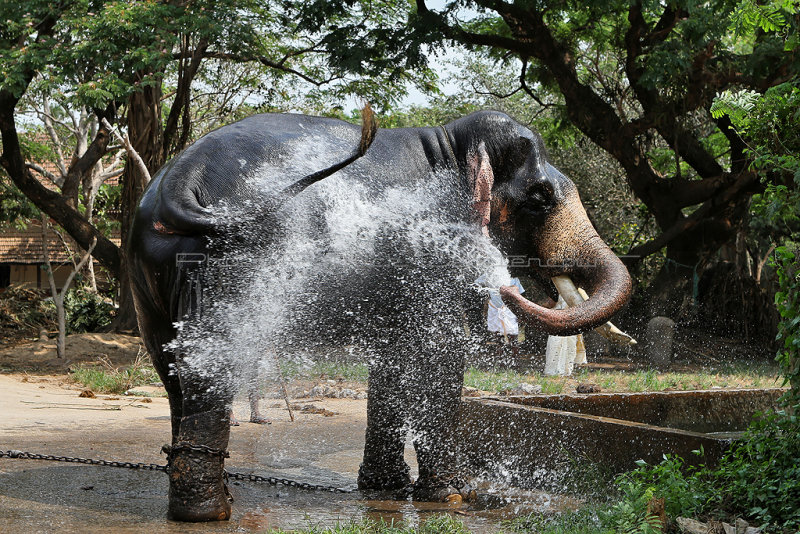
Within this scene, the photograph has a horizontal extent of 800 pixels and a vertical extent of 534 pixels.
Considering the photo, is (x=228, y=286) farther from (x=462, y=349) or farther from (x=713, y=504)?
(x=713, y=504)

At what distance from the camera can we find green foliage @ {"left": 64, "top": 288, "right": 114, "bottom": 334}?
18844 mm

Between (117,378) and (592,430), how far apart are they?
23.9ft

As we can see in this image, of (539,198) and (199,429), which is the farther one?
(539,198)

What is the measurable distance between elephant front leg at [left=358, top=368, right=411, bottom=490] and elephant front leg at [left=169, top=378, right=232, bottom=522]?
1151 mm

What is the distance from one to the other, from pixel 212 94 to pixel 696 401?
17.2m

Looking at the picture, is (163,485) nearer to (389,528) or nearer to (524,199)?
(389,528)

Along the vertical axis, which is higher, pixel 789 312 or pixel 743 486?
pixel 789 312

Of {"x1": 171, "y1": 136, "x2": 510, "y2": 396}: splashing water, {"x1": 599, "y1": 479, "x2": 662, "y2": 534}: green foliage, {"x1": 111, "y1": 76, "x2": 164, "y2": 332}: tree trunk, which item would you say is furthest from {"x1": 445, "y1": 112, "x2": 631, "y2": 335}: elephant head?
{"x1": 111, "y1": 76, "x2": 164, "y2": 332}: tree trunk

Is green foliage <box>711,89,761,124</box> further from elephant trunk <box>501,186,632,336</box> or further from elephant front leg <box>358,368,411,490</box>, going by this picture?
elephant front leg <box>358,368,411,490</box>

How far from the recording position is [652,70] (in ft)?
44.0

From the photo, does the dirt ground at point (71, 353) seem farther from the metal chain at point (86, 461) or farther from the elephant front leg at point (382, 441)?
the elephant front leg at point (382, 441)

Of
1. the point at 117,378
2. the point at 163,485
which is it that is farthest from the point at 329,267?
the point at 117,378

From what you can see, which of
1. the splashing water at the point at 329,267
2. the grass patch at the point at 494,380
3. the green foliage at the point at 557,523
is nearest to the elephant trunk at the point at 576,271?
the splashing water at the point at 329,267

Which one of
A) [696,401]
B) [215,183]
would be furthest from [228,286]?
[696,401]
